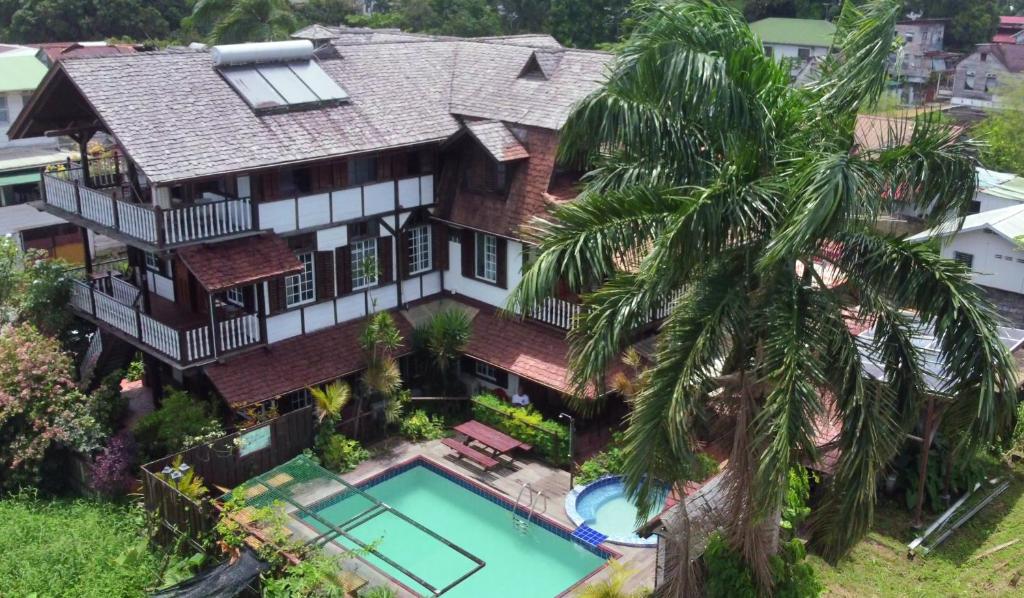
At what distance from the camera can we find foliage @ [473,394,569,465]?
22109 mm

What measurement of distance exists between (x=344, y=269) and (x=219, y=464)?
6.01 metres

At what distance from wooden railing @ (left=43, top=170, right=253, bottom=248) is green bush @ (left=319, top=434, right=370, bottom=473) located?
5436mm

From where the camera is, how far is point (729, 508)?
1470 cm

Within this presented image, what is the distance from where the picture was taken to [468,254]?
25.5 metres

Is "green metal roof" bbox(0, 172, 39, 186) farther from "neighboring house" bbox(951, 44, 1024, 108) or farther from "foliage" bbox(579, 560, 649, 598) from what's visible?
"neighboring house" bbox(951, 44, 1024, 108)

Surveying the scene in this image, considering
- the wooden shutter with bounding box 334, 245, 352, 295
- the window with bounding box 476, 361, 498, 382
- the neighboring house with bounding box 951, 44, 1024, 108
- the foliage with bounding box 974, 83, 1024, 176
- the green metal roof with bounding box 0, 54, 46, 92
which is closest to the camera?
the wooden shutter with bounding box 334, 245, 352, 295

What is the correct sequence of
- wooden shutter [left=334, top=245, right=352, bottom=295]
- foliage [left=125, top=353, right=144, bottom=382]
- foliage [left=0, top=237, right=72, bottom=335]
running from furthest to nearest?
foliage [left=125, top=353, right=144, bottom=382] → wooden shutter [left=334, top=245, right=352, bottom=295] → foliage [left=0, top=237, right=72, bottom=335]

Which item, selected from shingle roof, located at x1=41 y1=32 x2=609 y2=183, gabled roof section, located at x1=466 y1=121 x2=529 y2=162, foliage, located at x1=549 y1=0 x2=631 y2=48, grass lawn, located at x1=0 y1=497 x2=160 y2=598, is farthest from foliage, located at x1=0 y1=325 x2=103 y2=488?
foliage, located at x1=549 y1=0 x2=631 y2=48

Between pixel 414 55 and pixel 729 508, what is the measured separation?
707 inches

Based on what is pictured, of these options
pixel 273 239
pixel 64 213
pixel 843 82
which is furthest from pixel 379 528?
pixel 843 82

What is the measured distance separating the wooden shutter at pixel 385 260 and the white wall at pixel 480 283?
1.86m

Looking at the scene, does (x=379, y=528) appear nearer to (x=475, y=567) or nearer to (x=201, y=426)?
(x=475, y=567)

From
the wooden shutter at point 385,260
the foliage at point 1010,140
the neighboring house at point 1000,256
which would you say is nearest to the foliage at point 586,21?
the foliage at point 1010,140

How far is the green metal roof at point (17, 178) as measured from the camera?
→ 36.0 meters
